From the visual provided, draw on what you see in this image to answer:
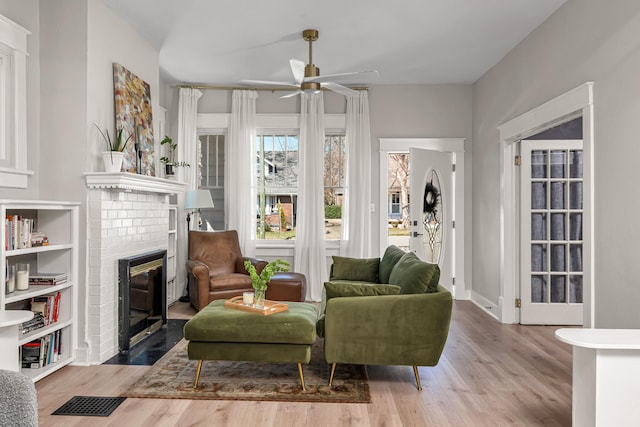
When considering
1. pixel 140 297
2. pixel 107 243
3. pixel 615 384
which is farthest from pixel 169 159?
pixel 615 384

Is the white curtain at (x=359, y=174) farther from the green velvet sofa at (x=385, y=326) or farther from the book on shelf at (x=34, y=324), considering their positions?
the book on shelf at (x=34, y=324)

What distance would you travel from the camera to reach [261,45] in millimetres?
4910

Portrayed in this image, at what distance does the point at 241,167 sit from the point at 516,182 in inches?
133

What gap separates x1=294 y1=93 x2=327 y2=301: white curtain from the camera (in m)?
6.23

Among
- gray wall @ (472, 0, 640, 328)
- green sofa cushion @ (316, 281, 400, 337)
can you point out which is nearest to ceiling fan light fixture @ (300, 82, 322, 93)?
green sofa cushion @ (316, 281, 400, 337)

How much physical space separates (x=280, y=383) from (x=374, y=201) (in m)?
3.57

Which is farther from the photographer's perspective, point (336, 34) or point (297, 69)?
point (336, 34)

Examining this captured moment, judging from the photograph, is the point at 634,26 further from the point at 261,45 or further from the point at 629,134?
the point at 261,45

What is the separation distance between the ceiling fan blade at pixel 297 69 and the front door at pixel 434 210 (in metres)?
2.56

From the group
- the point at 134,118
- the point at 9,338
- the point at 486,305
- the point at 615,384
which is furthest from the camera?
the point at 486,305

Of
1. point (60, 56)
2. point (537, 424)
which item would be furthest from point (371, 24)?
point (537, 424)

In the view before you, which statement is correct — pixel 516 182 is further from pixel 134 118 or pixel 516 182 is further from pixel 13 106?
pixel 13 106

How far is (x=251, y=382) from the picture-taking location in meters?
3.24

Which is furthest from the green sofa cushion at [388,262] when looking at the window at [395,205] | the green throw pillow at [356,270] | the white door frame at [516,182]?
the window at [395,205]
